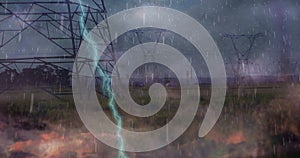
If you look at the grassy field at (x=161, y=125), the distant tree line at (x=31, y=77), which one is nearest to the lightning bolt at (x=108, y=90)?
the grassy field at (x=161, y=125)

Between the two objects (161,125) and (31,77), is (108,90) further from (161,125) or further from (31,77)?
(31,77)

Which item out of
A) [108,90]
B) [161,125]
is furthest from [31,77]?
[161,125]

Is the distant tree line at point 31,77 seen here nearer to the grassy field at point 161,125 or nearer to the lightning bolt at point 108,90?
the grassy field at point 161,125

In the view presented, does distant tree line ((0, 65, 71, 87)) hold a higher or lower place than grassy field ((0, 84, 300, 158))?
higher

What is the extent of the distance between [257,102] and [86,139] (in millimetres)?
11367

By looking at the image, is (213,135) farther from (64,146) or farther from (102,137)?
(64,146)

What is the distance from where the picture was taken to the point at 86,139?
15773mm

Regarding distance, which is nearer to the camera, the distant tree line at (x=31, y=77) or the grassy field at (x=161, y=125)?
the grassy field at (x=161, y=125)

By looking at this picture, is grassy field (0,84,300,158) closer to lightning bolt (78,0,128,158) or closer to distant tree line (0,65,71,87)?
lightning bolt (78,0,128,158)

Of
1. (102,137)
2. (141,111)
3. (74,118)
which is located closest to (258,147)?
(141,111)

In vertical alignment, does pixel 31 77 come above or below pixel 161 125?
above

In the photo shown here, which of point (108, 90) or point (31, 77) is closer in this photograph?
point (108, 90)

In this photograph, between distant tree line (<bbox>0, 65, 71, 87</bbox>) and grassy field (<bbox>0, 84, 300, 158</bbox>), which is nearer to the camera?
grassy field (<bbox>0, 84, 300, 158</bbox>)

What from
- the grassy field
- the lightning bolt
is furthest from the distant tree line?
the lightning bolt
